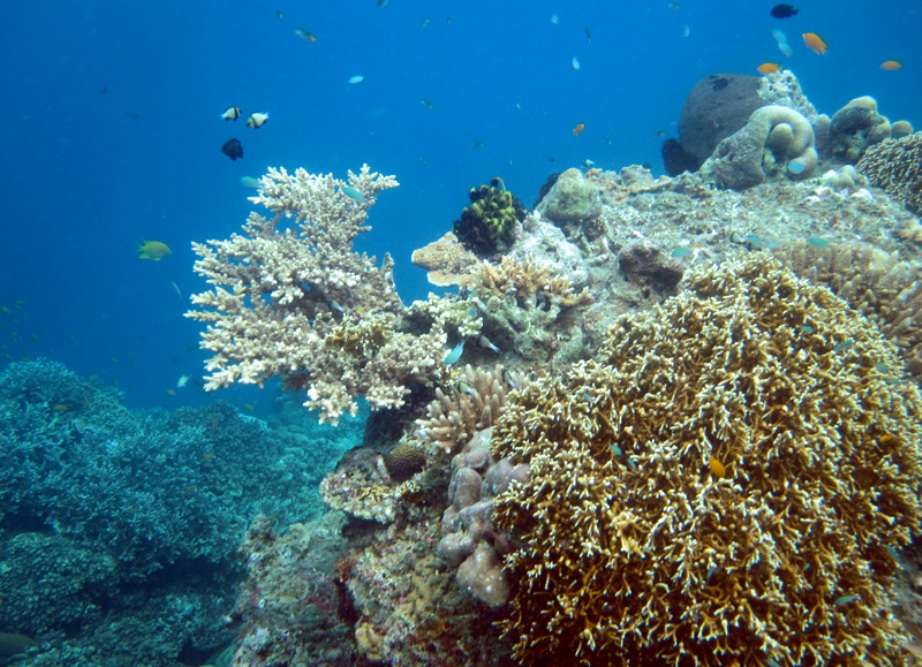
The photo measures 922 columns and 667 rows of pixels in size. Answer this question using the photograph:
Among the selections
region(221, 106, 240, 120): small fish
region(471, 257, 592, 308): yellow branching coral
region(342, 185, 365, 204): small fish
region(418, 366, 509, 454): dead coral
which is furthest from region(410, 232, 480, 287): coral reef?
region(221, 106, 240, 120): small fish

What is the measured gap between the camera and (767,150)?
35.2 feet

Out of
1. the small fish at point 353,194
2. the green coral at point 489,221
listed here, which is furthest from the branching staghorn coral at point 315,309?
the green coral at point 489,221

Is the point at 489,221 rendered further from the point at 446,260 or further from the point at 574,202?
the point at 574,202

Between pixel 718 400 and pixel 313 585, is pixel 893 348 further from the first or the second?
pixel 313 585

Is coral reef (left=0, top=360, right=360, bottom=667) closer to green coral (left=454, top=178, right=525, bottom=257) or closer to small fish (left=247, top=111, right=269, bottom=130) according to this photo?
green coral (left=454, top=178, right=525, bottom=257)

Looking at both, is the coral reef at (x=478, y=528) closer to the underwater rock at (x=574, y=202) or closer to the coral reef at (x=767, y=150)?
the underwater rock at (x=574, y=202)

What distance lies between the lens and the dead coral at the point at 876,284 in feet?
17.0

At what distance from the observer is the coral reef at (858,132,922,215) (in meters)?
9.59

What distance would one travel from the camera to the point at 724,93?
1338 cm

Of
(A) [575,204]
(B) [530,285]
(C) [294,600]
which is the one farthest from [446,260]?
(C) [294,600]

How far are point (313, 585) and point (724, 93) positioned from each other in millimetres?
15308

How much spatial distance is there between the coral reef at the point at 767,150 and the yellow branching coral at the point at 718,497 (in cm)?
780

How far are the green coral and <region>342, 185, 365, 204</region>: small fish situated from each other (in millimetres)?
1754

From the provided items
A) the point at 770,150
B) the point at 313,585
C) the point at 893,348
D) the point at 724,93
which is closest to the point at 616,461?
the point at 893,348
